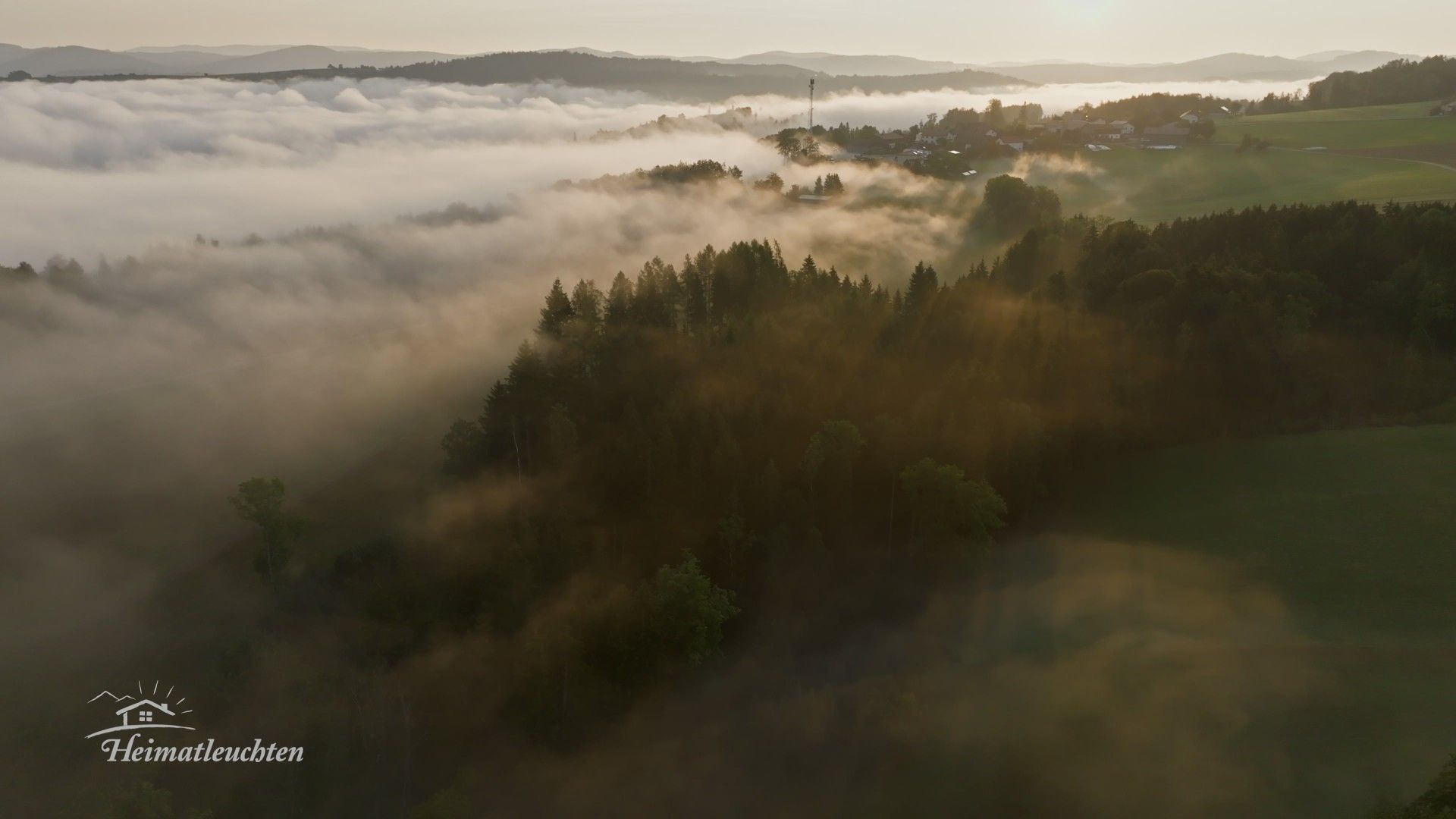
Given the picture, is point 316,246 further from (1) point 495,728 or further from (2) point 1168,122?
(2) point 1168,122

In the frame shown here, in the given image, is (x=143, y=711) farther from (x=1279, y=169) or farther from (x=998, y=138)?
(x=998, y=138)

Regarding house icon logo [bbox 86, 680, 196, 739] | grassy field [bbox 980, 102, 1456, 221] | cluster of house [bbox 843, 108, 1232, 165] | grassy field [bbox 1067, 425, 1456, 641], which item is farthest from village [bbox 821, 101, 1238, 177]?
house icon logo [bbox 86, 680, 196, 739]

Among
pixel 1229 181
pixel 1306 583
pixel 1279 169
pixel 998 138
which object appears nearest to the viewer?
pixel 1306 583

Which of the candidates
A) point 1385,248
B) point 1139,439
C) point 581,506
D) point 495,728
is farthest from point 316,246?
point 1385,248

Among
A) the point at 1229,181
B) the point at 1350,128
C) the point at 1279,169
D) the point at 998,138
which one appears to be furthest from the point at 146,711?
the point at 1350,128

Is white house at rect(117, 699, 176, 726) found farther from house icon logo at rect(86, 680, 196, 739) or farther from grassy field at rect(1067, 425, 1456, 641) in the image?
grassy field at rect(1067, 425, 1456, 641)

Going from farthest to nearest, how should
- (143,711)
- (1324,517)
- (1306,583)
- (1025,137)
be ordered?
(1025,137), (143,711), (1324,517), (1306,583)

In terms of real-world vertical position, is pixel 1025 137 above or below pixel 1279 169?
above
